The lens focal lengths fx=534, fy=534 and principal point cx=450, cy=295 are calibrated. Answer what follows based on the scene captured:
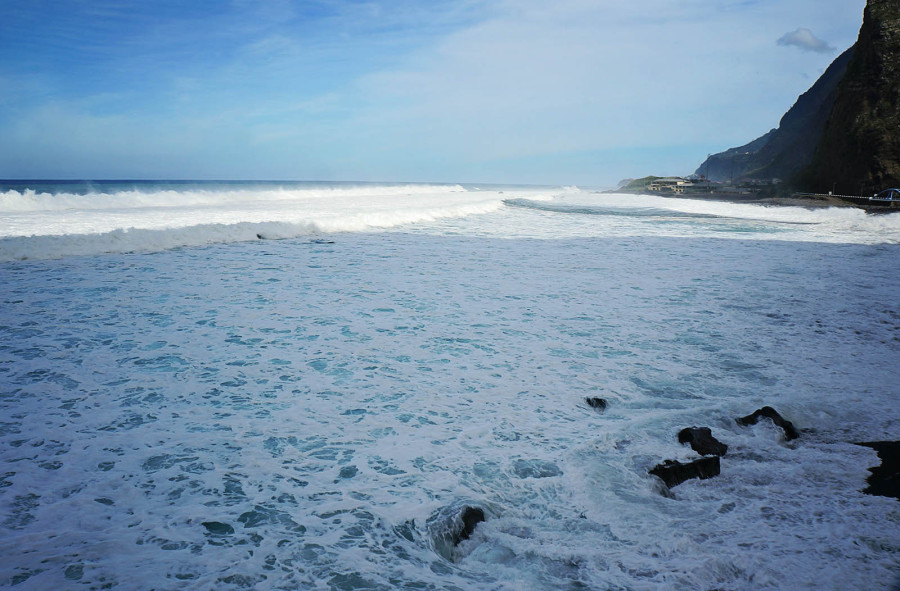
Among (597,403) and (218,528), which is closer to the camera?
(218,528)

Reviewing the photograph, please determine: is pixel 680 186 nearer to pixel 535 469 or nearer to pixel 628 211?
pixel 628 211

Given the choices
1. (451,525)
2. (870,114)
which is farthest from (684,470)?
(870,114)

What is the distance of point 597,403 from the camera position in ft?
13.6

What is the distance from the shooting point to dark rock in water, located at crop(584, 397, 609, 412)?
13.5 feet

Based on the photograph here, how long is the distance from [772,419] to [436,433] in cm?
240

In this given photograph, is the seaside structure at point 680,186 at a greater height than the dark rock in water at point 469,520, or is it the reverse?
the seaside structure at point 680,186

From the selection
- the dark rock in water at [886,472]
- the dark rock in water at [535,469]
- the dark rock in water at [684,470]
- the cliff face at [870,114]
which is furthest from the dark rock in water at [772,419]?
the cliff face at [870,114]

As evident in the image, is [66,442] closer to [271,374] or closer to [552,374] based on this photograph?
[271,374]

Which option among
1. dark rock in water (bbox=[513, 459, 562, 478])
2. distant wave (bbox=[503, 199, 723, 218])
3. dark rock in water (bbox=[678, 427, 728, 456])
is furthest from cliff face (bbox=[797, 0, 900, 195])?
dark rock in water (bbox=[513, 459, 562, 478])

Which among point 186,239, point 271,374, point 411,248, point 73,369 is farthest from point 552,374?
point 186,239

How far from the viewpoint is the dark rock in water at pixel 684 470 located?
3.14 m

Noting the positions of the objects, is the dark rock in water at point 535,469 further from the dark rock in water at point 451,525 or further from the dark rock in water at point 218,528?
the dark rock in water at point 218,528

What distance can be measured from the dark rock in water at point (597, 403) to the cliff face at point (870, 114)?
41.1m

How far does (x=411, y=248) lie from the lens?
13.3 metres
